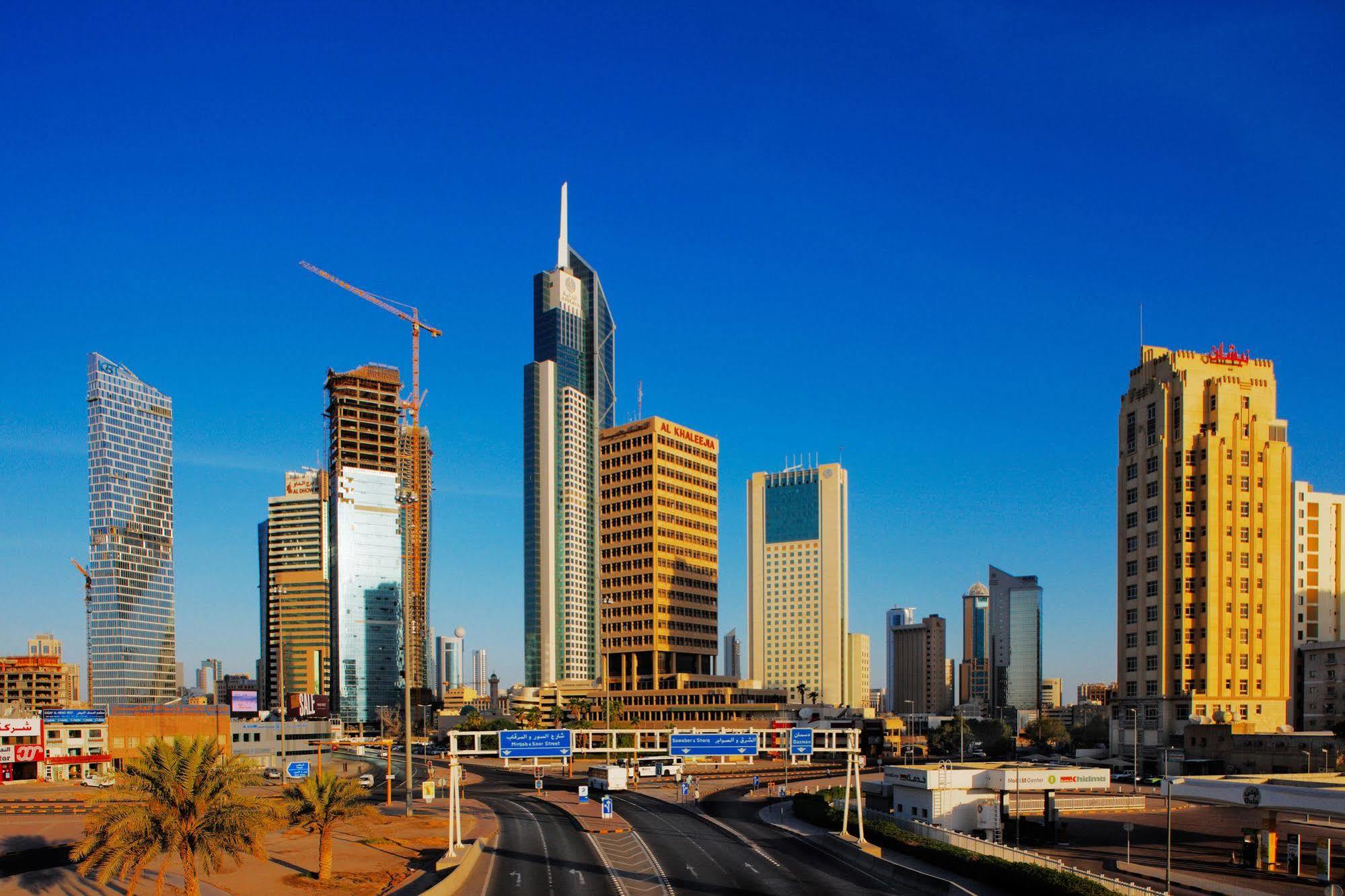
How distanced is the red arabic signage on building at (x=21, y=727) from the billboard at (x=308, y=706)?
4567cm

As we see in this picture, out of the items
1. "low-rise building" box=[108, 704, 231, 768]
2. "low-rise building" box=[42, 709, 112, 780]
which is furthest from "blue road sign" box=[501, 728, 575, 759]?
"low-rise building" box=[42, 709, 112, 780]

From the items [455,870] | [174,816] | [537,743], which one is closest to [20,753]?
[537,743]

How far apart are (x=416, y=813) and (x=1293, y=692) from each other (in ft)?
389

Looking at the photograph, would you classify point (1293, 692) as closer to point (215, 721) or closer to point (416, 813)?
point (416, 813)

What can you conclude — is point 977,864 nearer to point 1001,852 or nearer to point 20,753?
point 1001,852

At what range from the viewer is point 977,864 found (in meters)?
54.3

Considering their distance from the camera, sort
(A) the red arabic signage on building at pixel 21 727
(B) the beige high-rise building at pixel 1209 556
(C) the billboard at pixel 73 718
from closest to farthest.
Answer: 1. (A) the red arabic signage on building at pixel 21 727
2. (B) the beige high-rise building at pixel 1209 556
3. (C) the billboard at pixel 73 718

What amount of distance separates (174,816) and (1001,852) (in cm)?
4144

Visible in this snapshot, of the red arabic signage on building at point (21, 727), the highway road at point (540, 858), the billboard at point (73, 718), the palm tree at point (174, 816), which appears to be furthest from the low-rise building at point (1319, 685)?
the red arabic signage on building at point (21, 727)

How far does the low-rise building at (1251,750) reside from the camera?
385ft

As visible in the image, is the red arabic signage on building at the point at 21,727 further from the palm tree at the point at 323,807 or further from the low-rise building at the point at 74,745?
the palm tree at the point at 323,807

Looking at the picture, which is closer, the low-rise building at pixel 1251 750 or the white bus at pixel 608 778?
the white bus at pixel 608 778

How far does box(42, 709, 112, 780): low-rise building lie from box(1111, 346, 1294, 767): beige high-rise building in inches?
5048

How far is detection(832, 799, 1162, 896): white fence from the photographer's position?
47.4 metres
